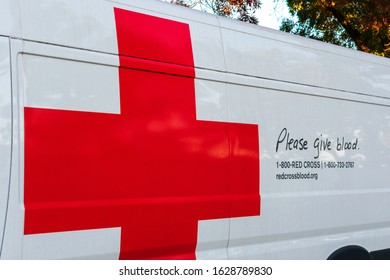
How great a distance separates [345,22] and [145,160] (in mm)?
12876

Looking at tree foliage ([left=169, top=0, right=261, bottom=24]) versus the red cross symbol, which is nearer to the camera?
the red cross symbol

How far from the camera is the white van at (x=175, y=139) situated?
286cm

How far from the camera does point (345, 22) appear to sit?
591 inches

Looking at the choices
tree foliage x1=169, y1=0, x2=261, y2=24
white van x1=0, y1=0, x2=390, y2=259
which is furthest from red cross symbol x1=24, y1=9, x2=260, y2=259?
tree foliage x1=169, y1=0, x2=261, y2=24

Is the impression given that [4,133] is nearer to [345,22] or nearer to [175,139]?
[175,139]

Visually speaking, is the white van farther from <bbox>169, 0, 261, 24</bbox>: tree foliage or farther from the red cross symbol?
<bbox>169, 0, 261, 24</bbox>: tree foliage

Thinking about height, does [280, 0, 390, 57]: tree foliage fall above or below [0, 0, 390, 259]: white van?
above

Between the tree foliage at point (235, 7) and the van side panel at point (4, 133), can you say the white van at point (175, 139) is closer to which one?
the van side panel at point (4, 133)

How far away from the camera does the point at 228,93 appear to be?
151 inches

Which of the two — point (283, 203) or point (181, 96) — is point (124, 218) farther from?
point (283, 203)

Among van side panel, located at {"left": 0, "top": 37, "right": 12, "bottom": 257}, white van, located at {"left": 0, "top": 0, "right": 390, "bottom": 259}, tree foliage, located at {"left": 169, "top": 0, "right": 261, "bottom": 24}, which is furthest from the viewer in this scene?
tree foliage, located at {"left": 169, "top": 0, "right": 261, "bottom": 24}

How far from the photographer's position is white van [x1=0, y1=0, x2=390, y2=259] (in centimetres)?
286

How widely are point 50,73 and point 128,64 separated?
0.51m

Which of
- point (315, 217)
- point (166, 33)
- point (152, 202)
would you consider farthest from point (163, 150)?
point (315, 217)
